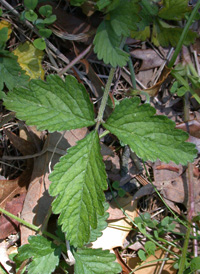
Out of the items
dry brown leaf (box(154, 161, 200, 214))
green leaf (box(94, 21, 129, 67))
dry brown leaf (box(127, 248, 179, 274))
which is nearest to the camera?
green leaf (box(94, 21, 129, 67))

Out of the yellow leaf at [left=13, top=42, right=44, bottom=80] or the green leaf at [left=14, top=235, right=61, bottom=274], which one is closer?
the green leaf at [left=14, top=235, right=61, bottom=274]

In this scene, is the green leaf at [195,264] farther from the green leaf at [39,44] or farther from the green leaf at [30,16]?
the green leaf at [30,16]

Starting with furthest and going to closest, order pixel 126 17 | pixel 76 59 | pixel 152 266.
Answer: pixel 152 266
pixel 76 59
pixel 126 17

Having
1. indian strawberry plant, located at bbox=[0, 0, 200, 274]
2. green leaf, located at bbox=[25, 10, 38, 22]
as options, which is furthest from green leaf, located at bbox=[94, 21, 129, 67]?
green leaf, located at bbox=[25, 10, 38, 22]

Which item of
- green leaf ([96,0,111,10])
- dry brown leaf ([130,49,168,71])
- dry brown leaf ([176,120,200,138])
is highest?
green leaf ([96,0,111,10])

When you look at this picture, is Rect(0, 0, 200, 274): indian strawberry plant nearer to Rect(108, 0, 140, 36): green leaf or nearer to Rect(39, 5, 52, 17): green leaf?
Rect(108, 0, 140, 36): green leaf

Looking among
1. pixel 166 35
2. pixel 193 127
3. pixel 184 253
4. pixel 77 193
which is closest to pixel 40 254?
pixel 77 193

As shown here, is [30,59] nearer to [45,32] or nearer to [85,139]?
[45,32]
